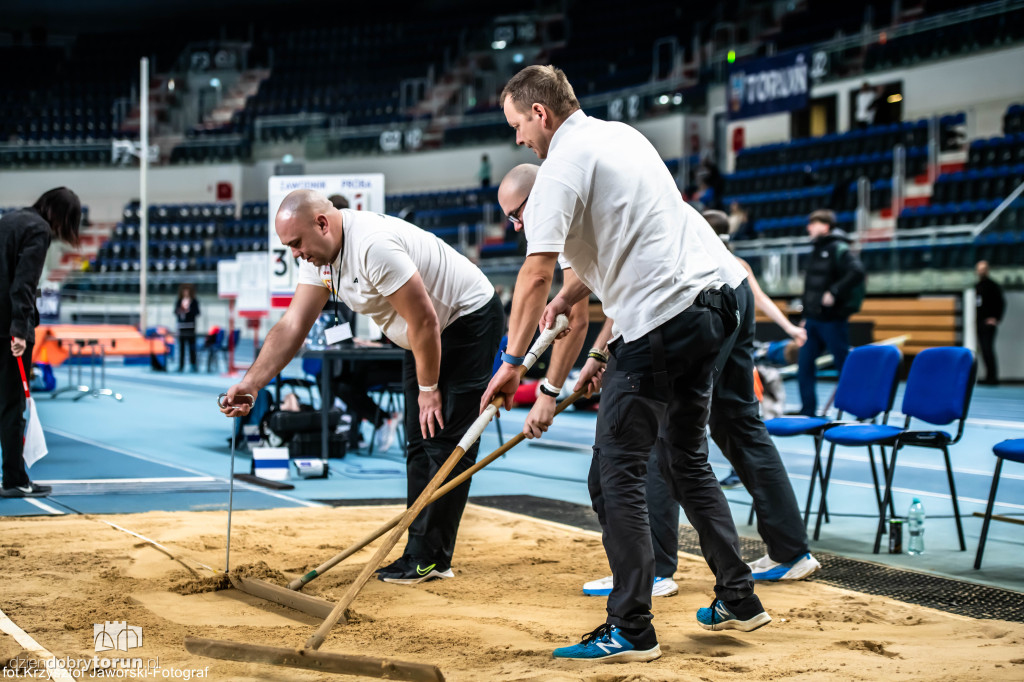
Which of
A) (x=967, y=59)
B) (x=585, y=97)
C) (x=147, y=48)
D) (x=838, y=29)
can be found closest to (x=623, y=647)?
(x=967, y=59)

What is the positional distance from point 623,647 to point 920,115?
1966cm

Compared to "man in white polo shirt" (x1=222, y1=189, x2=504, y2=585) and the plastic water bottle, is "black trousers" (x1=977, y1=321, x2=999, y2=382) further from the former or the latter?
"man in white polo shirt" (x1=222, y1=189, x2=504, y2=585)

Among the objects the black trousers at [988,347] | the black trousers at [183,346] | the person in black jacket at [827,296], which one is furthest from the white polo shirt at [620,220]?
the black trousers at [183,346]

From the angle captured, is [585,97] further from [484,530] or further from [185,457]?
[484,530]

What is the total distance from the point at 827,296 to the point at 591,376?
19.0ft

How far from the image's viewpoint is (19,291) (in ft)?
18.5

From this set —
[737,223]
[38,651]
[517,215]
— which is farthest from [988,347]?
[38,651]

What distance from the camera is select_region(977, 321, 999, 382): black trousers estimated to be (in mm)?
13852

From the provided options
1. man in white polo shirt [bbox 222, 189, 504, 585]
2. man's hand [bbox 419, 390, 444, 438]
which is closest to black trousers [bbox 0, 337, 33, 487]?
man in white polo shirt [bbox 222, 189, 504, 585]

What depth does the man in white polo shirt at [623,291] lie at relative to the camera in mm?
2904

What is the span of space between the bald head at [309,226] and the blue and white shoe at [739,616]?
187cm

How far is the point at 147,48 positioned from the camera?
114 feet

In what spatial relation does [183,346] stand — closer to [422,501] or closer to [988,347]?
[988,347]

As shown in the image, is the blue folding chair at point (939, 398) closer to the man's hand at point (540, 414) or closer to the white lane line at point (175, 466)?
the man's hand at point (540, 414)
